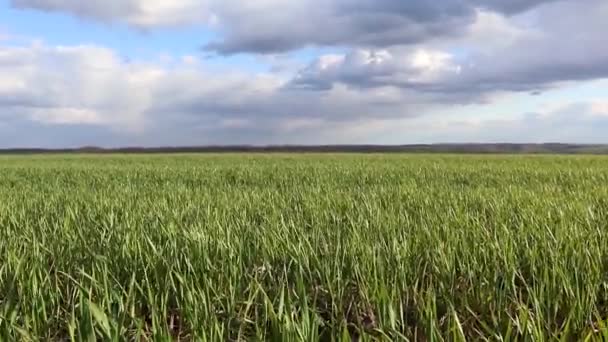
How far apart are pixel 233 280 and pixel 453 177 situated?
1215 centimetres

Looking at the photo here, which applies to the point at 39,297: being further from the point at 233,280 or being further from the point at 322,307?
the point at 322,307

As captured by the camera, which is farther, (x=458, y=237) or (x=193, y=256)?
(x=458, y=237)

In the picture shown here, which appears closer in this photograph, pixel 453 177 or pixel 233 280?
pixel 233 280

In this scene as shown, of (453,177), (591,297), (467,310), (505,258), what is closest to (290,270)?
(467,310)

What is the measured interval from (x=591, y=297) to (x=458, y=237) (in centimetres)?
138

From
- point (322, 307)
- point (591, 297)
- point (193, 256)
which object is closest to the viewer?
point (591, 297)

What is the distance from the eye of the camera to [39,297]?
8.21 ft

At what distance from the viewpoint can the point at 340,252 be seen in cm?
346

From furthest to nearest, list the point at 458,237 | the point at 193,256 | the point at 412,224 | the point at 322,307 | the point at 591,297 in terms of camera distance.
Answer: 1. the point at 412,224
2. the point at 458,237
3. the point at 193,256
4. the point at 322,307
5. the point at 591,297

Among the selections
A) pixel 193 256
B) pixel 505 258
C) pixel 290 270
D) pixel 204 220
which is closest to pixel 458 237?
pixel 505 258

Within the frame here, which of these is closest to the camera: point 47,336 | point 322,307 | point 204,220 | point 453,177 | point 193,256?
point 47,336

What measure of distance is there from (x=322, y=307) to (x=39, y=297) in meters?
1.22

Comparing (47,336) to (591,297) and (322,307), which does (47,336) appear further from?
(591,297)

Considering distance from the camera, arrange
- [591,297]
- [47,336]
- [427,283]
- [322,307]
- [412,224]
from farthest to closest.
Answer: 1. [412,224]
2. [427,283]
3. [322,307]
4. [591,297]
5. [47,336]
